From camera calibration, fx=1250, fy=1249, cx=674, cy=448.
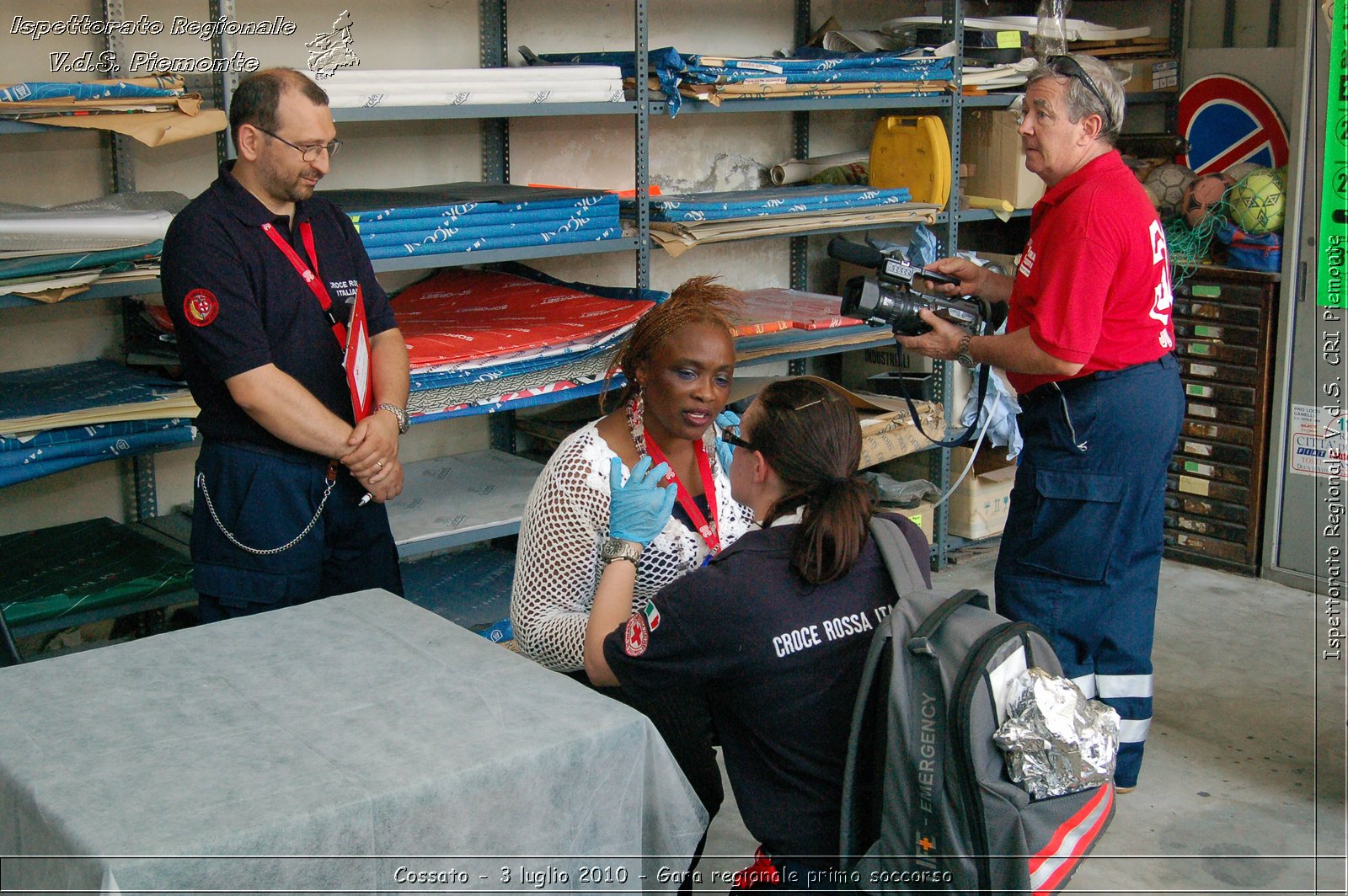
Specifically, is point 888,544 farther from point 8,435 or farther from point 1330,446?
point 1330,446

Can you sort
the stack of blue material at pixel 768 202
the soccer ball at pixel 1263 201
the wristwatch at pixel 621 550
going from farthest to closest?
the soccer ball at pixel 1263 201 < the stack of blue material at pixel 768 202 < the wristwatch at pixel 621 550

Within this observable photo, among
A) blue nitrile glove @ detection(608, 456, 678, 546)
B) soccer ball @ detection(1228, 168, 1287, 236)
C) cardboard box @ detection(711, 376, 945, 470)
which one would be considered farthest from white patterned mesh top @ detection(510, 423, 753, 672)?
soccer ball @ detection(1228, 168, 1287, 236)

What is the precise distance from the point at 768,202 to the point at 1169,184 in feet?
5.78

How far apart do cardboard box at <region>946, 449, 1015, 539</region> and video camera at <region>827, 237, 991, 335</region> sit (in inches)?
59.3

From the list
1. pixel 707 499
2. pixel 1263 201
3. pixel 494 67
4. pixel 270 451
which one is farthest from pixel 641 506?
pixel 1263 201

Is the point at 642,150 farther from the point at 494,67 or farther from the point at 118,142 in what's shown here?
the point at 118,142

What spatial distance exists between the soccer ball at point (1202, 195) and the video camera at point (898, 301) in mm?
1775

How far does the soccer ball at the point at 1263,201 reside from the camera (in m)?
4.28

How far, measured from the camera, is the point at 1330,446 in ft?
13.8

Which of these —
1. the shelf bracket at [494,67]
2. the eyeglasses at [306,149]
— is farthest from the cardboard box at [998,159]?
the eyeglasses at [306,149]

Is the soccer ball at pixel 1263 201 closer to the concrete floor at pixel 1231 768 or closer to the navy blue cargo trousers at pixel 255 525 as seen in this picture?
the concrete floor at pixel 1231 768

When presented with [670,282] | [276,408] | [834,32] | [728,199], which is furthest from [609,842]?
[834,32]

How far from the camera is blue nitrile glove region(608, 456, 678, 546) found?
6.31 feet

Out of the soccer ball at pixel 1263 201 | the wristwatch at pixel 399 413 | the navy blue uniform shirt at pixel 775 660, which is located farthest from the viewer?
the soccer ball at pixel 1263 201
